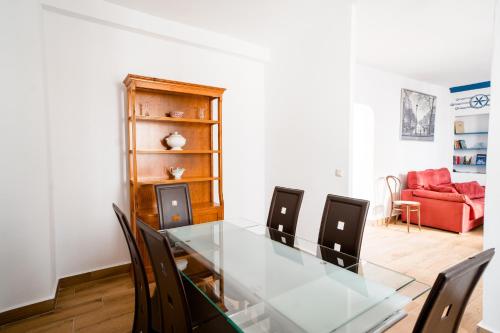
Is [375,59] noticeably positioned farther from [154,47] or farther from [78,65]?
[78,65]

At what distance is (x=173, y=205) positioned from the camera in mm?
2648

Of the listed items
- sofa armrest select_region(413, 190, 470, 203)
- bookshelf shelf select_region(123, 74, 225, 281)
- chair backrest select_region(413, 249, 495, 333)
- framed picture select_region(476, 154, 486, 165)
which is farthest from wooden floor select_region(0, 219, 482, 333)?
framed picture select_region(476, 154, 486, 165)

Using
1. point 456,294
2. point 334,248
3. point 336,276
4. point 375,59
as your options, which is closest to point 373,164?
point 375,59

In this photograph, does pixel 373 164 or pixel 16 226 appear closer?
pixel 16 226

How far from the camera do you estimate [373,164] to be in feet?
16.7

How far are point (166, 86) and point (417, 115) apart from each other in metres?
5.35

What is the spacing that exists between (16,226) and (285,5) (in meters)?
3.26

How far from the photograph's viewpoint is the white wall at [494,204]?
1.95m

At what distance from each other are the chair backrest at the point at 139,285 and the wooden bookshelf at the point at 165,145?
115 cm

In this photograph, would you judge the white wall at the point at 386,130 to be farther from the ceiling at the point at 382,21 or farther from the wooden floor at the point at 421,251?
the wooden floor at the point at 421,251

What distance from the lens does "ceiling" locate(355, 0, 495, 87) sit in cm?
298

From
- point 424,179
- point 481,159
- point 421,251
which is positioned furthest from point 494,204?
point 481,159

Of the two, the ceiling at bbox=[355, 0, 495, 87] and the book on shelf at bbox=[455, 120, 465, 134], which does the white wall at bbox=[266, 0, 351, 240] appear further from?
the book on shelf at bbox=[455, 120, 465, 134]

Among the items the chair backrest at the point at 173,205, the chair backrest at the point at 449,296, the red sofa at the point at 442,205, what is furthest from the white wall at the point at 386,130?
the chair backrest at the point at 449,296
